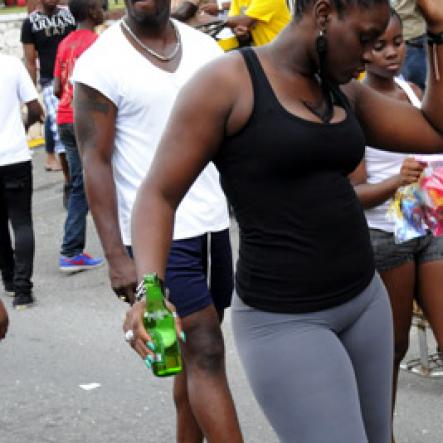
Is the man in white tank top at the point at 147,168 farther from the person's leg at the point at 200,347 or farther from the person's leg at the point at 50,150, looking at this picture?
the person's leg at the point at 50,150

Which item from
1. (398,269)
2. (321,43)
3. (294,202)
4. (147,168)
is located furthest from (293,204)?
(398,269)

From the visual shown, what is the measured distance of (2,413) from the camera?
5918 mm

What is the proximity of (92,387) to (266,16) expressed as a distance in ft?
14.4

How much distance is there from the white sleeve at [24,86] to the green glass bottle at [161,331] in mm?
5298

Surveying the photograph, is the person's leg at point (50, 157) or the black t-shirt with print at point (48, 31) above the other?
the black t-shirt with print at point (48, 31)

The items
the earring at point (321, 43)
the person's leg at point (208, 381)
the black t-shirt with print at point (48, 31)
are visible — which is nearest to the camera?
the earring at point (321, 43)

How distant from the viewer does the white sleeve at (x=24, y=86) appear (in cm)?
813

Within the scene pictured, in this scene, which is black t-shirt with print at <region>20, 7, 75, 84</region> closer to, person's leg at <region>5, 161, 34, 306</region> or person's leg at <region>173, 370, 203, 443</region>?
person's leg at <region>5, 161, 34, 306</region>

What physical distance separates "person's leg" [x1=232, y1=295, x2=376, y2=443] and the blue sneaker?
5.68 metres

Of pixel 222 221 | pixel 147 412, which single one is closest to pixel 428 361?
pixel 147 412

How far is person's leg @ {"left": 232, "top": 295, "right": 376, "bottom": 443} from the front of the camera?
3168 mm

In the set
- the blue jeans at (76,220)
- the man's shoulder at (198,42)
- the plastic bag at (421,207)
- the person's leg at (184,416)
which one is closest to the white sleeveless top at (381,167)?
the plastic bag at (421,207)

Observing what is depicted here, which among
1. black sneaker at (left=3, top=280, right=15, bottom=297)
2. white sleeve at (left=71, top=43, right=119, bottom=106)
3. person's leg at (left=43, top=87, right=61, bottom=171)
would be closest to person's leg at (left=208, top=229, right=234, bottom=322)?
white sleeve at (left=71, top=43, right=119, bottom=106)

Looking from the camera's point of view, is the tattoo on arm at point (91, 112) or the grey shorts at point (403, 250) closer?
the tattoo on arm at point (91, 112)
